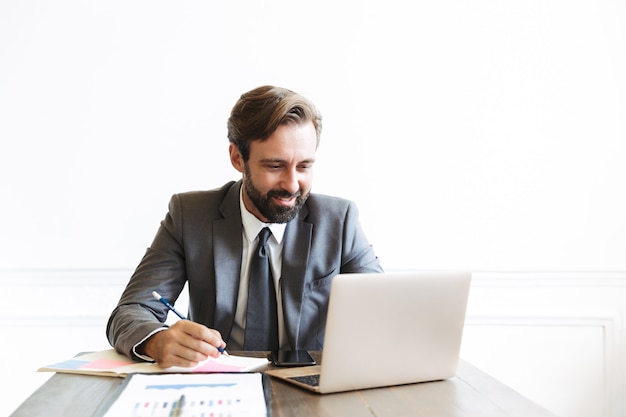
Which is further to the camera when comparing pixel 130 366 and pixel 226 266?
pixel 226 266

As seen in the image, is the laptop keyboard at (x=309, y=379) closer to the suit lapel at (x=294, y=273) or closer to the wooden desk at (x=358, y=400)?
the wooden desk at (x=358, y=400)

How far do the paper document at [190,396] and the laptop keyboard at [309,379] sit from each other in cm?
8

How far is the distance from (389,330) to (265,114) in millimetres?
882

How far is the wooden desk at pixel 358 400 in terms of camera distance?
1146 millimetres

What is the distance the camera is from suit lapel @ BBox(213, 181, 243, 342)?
1884mm

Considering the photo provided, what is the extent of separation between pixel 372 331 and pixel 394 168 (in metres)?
1.67


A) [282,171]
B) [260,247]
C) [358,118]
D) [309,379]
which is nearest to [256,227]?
[260,247]

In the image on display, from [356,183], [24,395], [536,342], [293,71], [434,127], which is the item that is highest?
[293,71]

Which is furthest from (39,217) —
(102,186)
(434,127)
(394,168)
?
(434,127)

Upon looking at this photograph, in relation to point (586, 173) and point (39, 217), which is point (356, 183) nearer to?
point (586, 173)

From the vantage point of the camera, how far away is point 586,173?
289cm

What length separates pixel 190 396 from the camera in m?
1.20

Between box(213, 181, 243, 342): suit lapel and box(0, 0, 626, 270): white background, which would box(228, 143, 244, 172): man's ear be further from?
box(0, 0, 626, 270): white background

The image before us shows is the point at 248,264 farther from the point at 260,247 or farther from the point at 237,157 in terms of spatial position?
the point at 237,157
